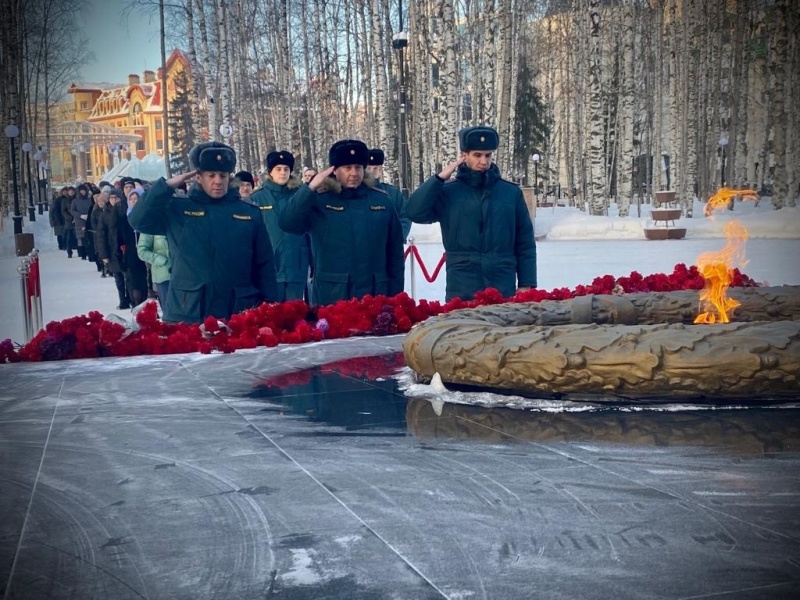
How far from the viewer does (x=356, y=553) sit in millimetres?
2197

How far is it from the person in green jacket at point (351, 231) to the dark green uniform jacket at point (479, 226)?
0.26 meters

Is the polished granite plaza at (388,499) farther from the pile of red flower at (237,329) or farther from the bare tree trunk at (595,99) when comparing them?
the bare tree trunk at (595,99)

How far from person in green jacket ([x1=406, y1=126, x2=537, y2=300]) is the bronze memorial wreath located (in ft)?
8.59

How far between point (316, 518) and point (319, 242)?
4.47 meters

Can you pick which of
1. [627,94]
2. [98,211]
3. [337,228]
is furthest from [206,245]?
[627,94]

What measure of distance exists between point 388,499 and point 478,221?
4.36 meters

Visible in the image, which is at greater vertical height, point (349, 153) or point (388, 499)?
point (349, 153)

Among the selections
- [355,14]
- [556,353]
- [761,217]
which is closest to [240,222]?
[556,353]

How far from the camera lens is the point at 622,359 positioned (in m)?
3.50

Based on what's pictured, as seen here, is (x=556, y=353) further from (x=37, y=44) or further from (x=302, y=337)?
(x=37, y=44)

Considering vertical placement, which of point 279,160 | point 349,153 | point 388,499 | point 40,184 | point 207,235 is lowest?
point 388,499

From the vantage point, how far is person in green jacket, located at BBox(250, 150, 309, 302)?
8930 millimetres

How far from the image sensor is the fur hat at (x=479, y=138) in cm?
649

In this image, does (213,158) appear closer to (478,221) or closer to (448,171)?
(448,171)
